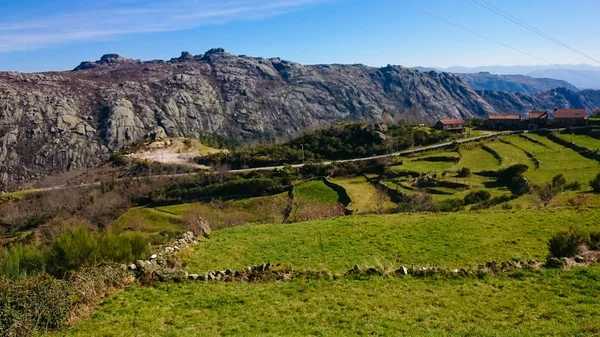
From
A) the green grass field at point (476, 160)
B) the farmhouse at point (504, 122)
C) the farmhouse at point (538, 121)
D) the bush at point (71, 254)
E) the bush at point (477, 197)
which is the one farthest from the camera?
the farmhouse at point (504, 122)

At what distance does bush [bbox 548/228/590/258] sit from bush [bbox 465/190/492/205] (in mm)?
26807

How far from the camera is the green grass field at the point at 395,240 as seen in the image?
20250mm

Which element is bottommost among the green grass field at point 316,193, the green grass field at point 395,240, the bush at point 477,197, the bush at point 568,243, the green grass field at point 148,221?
the green grass field at point 148,221

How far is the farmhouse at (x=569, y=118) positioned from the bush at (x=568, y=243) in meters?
84.3

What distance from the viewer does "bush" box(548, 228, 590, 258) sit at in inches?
684

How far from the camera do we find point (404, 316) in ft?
39.2

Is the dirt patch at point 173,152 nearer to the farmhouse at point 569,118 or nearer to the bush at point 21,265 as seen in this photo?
the bush at point 21,265

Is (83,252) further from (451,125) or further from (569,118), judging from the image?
(451,125)

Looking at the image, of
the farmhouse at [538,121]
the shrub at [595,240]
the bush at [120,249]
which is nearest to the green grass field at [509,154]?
the farmhouse at [538,121]

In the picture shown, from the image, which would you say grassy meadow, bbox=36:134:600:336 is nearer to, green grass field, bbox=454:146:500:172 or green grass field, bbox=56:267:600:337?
green grass field, bbox=56:267:600:337

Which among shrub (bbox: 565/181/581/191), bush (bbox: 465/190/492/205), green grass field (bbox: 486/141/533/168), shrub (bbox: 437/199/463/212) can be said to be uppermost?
green grass field (bbox: 486/141/533/168)

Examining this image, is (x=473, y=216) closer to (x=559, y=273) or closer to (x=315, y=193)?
(x=559, y=273)

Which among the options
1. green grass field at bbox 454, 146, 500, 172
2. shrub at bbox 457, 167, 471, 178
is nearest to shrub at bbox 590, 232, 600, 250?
shrub at bbox 457, 167, 471, 178

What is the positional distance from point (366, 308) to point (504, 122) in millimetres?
99112
